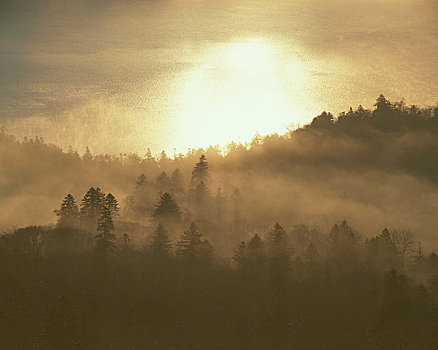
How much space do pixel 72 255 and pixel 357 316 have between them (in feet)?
151

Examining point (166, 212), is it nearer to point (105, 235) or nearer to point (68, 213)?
point (68, 213)

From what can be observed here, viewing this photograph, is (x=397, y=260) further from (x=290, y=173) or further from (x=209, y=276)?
(x=290, y=173)

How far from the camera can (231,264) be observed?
11019cm

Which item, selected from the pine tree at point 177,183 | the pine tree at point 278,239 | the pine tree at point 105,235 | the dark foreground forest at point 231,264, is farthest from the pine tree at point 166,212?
the pine tree at point 177,183

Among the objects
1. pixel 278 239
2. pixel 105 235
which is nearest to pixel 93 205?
pixel 105 235

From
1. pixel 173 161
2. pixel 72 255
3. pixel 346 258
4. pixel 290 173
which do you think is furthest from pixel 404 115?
pixel 72 255

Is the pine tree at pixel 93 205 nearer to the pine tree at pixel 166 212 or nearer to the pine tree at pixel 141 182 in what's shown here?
the pine tree at pixel 166 212

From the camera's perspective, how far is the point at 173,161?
17750cm

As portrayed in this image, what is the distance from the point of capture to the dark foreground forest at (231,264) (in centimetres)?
9381

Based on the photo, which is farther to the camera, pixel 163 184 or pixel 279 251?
pixel 163 184

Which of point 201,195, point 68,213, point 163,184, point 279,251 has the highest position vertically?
point 163,184

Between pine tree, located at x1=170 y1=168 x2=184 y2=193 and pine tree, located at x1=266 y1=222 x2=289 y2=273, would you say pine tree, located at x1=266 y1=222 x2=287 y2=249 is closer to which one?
pine tree, located at x1=266 y1=222 x2=289 y2=273

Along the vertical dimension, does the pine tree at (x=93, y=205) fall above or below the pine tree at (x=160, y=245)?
above

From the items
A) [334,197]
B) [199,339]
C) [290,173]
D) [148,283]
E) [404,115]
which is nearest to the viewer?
[199,339]
